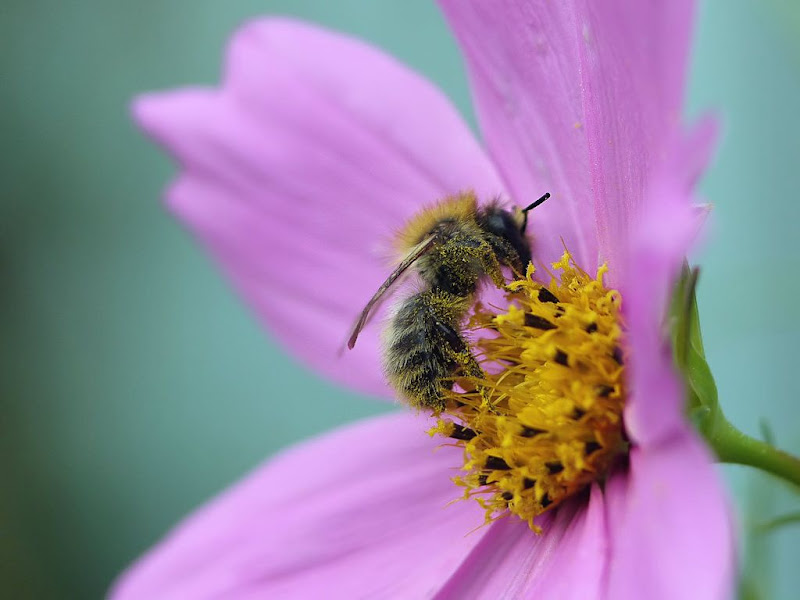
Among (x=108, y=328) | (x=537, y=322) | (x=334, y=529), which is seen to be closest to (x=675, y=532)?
(x=537, y=322)

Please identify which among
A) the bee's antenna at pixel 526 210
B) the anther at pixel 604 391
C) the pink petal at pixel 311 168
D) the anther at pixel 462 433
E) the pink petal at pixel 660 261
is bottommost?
the pink petal at pixel 660 261

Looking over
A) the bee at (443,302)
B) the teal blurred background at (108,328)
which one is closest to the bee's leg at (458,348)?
the bee at (443,302)

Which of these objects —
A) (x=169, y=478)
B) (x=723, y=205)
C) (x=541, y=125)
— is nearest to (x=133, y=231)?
(x=169, y=478)

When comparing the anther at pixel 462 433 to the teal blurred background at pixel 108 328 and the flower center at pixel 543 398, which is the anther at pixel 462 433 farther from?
the teal blurred background at pixel 108 328

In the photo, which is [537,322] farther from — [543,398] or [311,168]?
[311,168]

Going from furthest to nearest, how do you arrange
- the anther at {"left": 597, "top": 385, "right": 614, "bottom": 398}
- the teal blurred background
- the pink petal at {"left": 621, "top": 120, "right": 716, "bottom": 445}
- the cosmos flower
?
1. the teal blurred background
2. the anther at {"left": 597, "top": 385, "right": 614, "bottom": 398}
3. the cosmos flower
4. the pink petal at {"left": 621, "top": 120, "right": 716, "bottom": 445}

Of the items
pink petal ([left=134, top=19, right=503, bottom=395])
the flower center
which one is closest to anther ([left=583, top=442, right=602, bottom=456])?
the flower center

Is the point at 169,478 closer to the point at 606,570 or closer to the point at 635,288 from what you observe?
the point at 606,570

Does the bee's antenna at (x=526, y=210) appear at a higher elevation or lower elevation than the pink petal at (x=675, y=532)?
higher

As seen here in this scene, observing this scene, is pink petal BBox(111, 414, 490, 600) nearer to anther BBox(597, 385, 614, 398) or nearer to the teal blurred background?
anther BBox(597, 385, 614, 398)
